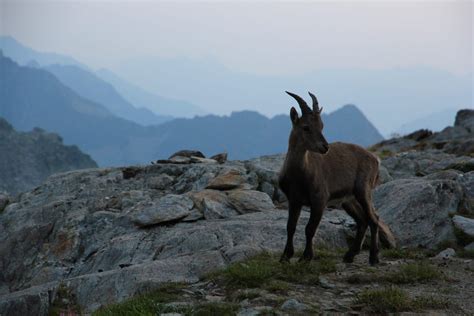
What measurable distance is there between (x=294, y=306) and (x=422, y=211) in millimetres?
8627

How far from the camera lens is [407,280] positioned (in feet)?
38.0

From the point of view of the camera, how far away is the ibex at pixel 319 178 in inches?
497

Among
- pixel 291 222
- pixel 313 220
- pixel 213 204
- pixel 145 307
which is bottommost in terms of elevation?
pixel 213 204

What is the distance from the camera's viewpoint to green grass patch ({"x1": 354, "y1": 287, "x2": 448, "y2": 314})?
970 cm

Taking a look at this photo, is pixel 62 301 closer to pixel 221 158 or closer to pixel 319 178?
pixel 319 178

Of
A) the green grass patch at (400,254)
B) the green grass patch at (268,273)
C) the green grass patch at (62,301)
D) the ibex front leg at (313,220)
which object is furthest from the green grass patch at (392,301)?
the green grass patch at (62,301)

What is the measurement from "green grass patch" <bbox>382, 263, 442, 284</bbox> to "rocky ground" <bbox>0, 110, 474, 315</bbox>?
29mm

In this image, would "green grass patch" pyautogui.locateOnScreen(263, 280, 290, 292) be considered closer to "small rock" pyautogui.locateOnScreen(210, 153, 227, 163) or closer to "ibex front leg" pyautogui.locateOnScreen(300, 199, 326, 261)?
"ibex front leg" pyautogui.locateOnScreen(300, 199, 326, 261)

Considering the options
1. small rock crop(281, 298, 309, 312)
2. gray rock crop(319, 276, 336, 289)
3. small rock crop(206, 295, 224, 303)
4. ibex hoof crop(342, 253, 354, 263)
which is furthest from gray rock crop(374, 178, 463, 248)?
small rock crop(206, 295, 224, 303)

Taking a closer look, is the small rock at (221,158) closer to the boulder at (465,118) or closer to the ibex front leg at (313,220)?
the ibex front leg at (313,220)

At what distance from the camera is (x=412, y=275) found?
38.4ft

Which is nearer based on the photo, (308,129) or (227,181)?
(308,129)

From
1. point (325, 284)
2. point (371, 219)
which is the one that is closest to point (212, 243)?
point (371, 219)

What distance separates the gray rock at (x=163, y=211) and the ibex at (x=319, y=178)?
6.41 metres
